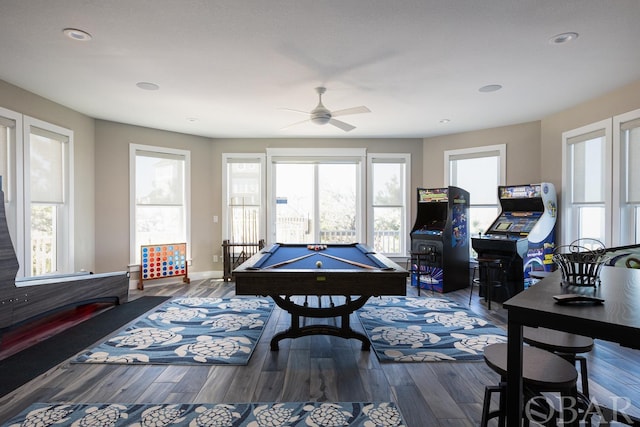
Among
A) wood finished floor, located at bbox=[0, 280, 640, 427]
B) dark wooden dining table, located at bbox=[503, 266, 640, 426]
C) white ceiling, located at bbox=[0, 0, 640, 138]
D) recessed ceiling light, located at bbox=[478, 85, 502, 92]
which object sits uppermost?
recessed ceiling light, located at bbox=[478, 85, 502, 92]

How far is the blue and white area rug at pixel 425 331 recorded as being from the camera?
116 inches

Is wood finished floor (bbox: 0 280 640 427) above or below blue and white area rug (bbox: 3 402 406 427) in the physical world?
below

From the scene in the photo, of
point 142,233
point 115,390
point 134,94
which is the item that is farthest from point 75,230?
point 115,390

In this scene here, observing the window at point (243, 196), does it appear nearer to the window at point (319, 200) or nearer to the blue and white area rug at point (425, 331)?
the window at point (319, 200)

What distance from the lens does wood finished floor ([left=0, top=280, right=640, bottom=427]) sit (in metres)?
2.21

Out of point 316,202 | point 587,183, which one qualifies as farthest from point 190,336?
point 587,183

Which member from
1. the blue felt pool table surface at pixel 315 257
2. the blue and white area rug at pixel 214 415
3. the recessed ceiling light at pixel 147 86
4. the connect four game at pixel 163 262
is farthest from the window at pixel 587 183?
the connect four game at pixel 163 262

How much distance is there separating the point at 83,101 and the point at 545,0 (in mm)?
5145

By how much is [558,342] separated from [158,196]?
593 centimetres

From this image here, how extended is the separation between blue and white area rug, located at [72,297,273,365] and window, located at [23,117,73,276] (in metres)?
1.74

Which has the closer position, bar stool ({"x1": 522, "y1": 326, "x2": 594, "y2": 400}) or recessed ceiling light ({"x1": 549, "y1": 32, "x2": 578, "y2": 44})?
bar stool ({"x1": 522, "y1": 326, "x2": 594, "y2": 400})

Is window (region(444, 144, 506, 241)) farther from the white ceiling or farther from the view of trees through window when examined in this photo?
the view of trees through window

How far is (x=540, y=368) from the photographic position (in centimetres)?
140

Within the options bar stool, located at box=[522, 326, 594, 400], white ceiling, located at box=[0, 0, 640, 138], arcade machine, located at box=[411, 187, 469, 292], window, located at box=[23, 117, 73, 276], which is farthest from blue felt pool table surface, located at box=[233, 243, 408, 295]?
window, located at box=[23, 117, 73, 276]
